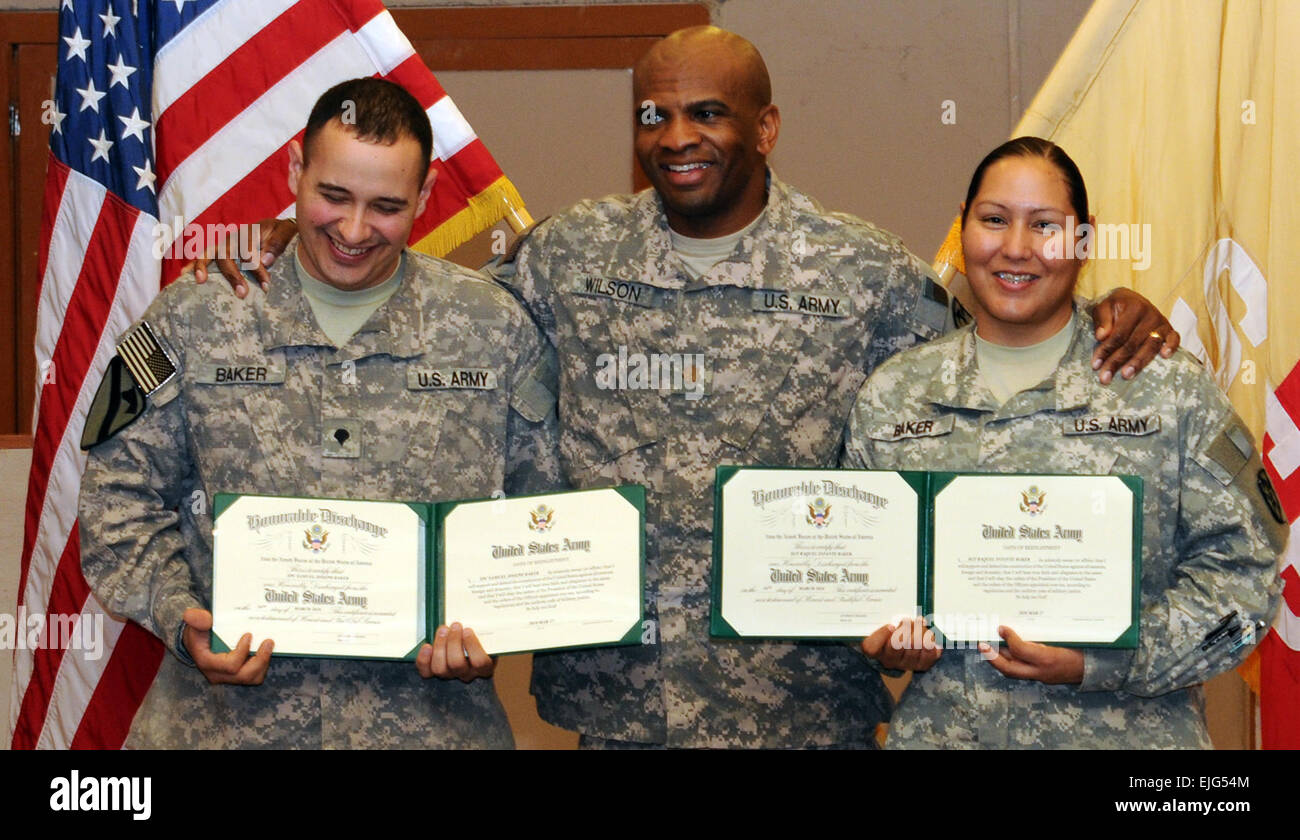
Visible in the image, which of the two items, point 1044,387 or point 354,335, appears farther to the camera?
point 354,335

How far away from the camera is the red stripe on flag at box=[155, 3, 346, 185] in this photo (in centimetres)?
350

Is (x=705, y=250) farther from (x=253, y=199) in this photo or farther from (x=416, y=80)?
(x=253, y=199)

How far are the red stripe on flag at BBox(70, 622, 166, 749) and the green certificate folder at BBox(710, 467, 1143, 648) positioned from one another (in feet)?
5.55

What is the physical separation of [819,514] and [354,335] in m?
1.02

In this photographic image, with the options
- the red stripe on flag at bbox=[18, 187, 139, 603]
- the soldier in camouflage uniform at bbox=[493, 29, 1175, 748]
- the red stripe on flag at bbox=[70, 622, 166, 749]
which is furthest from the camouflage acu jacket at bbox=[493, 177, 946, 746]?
the red stripe on flag at bbox=[18, 187, 139, 603]

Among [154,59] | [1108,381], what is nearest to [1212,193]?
[1108,381]

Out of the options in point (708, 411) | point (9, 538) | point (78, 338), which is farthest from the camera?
point (9, 538)

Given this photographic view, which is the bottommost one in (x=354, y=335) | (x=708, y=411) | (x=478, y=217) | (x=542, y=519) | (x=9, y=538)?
(x=9, y=538)

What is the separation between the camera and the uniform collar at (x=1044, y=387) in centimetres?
252

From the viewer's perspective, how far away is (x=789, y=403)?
2.95m

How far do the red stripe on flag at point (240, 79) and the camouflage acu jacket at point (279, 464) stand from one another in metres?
0.84

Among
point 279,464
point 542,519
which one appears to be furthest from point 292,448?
point 542,519

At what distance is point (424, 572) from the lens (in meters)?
2.52
